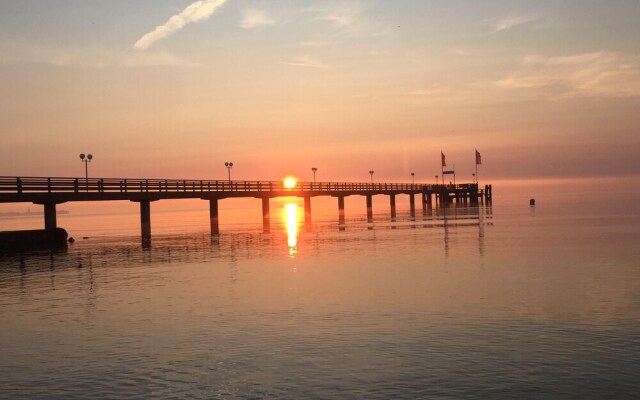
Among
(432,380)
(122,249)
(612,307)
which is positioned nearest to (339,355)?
(432,380)

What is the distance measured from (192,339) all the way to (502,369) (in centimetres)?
695

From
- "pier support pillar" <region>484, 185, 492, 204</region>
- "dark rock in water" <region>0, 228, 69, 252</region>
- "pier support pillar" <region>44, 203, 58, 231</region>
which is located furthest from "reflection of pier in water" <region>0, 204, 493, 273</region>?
"pier support pillar" <region>484, 185, 492, 204</region>

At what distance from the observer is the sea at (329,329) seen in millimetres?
11438

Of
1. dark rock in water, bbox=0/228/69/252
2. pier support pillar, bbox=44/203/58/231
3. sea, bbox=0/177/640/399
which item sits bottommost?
sea, bbox=0/177/640/399

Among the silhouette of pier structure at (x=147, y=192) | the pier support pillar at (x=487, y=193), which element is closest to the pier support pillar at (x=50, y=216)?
the silhouette of pier structure at (x=147, y=192)

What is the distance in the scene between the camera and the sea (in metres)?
11.4

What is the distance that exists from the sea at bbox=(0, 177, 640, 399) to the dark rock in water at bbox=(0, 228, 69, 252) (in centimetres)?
1217

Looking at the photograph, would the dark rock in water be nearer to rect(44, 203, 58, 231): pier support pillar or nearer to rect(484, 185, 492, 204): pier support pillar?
rect(44, 203, 58, 231): pier support pillar

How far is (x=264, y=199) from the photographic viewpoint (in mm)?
84062

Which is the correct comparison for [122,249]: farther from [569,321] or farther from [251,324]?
[569,321]

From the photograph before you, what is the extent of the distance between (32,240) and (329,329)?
3477 centimetres

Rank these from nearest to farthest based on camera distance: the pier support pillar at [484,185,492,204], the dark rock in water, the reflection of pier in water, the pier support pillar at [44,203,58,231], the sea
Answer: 1. the sea
2. the reflection of pier in water
3. the dark rock in water
4. the pier support pillar at [44,203,58,231]
5. the pier support pillar at [484,185,492,204]

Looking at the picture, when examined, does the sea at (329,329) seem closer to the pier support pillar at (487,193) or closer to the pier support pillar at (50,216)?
the pier support pillar at (50,216)

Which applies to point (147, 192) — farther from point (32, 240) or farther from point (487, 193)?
point (487, 193)
